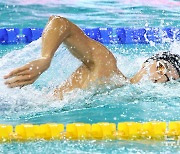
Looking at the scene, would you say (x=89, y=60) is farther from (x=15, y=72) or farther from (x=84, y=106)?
(x=15, y=72)

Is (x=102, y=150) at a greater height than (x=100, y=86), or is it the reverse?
(x=100, y=86)

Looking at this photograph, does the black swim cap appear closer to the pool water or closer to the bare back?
the pool water

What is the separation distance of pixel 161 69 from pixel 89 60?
16.8 inches

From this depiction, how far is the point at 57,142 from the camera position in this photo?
2549 millimetres

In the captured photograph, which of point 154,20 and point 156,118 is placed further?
point 154,20

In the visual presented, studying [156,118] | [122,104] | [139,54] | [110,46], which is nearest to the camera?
[156,118]

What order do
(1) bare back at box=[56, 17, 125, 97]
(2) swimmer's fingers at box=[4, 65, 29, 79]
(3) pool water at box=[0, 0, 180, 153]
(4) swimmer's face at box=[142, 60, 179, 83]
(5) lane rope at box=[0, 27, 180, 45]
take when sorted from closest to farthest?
(2) swimmer's fingers at box=[4, 65, 29, 79] → (3) pool water at box=[0, 0, 180, 153] → (1) bare back at box=[56, 17, 125, 97] → (4) swimmer's face at box=[142, 60, 179, 83] → (5) lane rope at box=[0, 27, 180, 45]

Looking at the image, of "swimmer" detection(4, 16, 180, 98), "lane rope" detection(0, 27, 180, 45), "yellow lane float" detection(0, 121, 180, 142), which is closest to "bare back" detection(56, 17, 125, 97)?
"swimmer" detection(4, 16, 180, 98)

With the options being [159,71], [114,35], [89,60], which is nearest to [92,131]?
[89,60]

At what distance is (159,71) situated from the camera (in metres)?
2.98

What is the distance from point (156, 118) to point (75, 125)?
21.7 inches

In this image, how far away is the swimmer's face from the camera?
9.72ft

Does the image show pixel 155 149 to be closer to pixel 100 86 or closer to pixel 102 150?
pixel 102 150

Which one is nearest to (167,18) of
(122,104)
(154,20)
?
(154,20)
